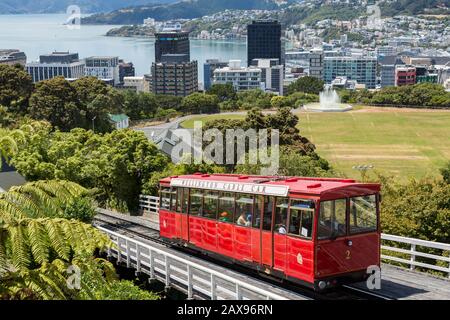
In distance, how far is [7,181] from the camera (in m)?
29.4

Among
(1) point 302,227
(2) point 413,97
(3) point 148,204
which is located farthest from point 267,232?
(2) point 413,97

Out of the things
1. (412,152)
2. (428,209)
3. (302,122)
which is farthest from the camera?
(302,122)

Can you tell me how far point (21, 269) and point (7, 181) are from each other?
2310 cm

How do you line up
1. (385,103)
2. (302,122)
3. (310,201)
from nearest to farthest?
(310,201)
(302,122)
(385,103)

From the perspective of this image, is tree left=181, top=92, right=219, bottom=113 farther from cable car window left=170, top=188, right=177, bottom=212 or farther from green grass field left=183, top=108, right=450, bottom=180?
cable car window left=170, top=188, right=177, bottom=212

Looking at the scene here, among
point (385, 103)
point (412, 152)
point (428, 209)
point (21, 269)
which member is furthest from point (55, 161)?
point (385, 103)

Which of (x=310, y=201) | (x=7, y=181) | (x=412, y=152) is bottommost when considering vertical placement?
(x=412, y=152)

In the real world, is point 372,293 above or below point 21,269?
below

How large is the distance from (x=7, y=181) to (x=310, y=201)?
19796 mm

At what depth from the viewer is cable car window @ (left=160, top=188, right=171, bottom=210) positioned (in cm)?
1839

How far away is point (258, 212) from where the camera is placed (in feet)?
46.2

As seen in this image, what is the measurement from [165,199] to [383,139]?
6103cm
